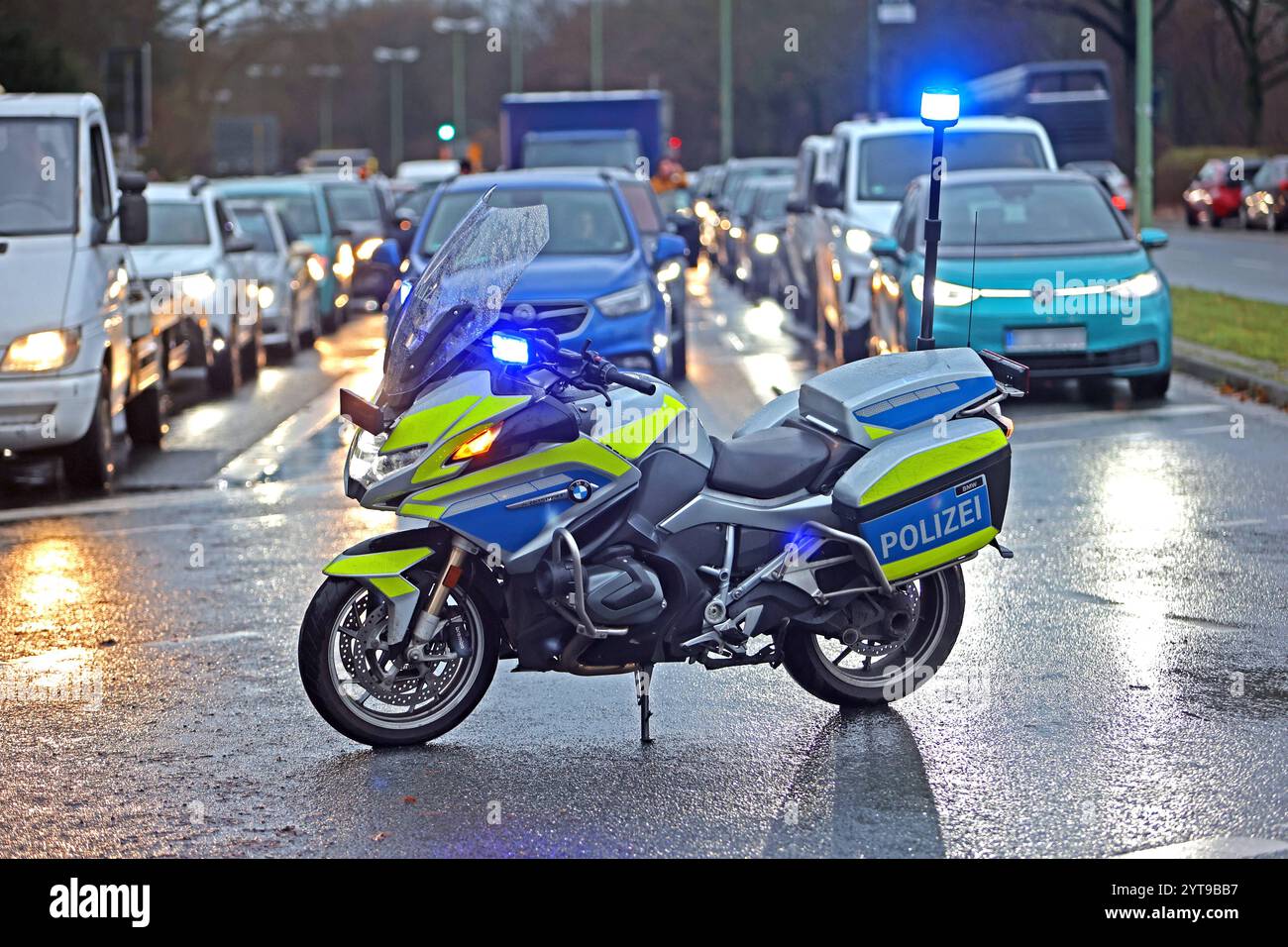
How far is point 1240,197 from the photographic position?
163 feet

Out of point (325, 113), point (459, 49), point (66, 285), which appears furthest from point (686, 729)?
point (325, 113)

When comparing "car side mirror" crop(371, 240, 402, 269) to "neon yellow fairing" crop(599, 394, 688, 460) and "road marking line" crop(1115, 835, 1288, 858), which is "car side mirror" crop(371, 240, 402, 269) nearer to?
"neon yellow fairing" crop(599, 394, 688, 460)

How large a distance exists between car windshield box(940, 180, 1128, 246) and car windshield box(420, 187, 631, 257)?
2.52m

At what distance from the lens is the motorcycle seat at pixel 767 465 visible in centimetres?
621

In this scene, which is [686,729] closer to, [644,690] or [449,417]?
[644,690]

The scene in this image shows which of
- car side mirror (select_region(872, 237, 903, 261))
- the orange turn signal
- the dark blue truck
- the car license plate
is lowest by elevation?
the car license plate

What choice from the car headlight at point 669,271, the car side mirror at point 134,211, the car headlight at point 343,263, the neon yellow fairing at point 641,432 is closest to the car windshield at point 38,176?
the car side mirror at point 134,211

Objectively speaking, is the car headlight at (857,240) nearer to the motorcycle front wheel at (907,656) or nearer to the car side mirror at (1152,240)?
the car side mirror at (1152,240)

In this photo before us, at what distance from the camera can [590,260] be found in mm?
15320

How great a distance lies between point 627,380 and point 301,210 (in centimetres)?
2078

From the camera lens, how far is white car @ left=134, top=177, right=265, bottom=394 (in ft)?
58.8

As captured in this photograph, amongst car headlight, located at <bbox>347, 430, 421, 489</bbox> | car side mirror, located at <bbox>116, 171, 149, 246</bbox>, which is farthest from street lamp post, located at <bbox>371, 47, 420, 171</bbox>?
car headlight, located at <bbox>347, 430, 421, 489</bbox>

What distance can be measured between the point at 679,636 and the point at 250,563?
377cm

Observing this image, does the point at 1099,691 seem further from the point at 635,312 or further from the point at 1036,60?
the point at 1036,60
